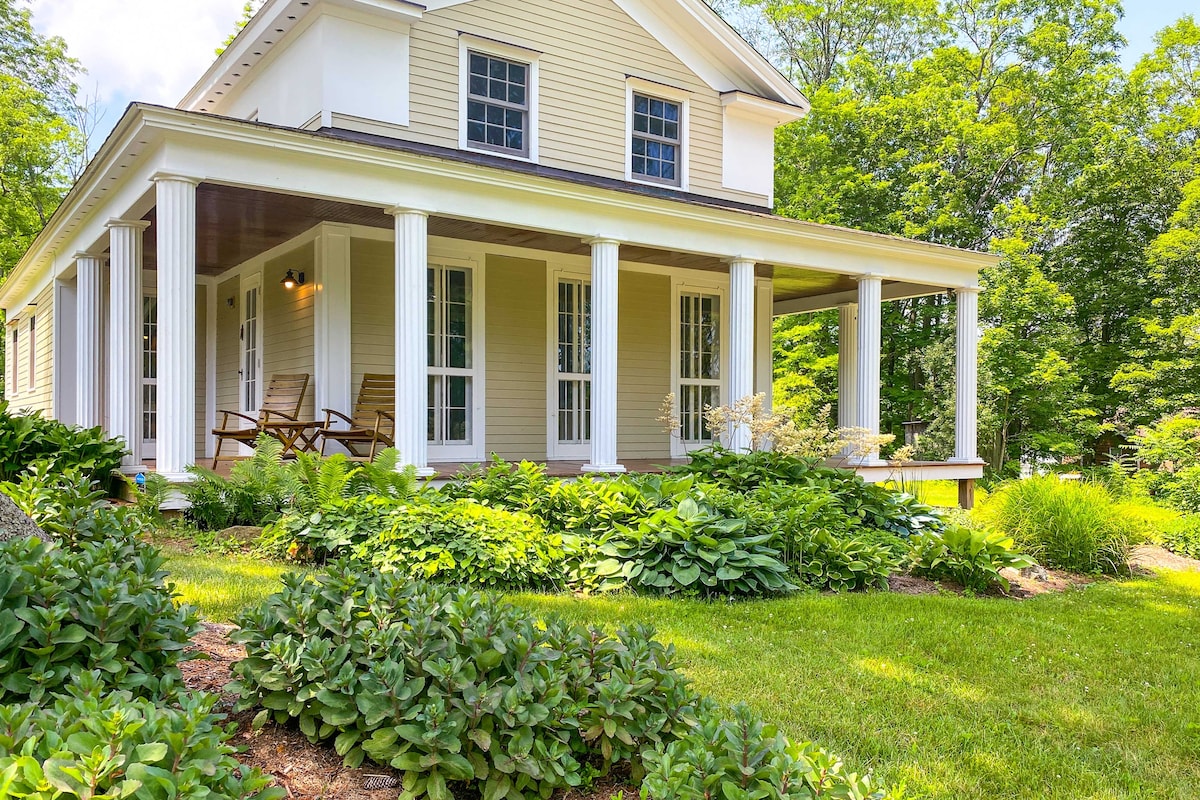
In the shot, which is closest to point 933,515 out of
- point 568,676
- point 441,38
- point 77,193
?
point 568,676

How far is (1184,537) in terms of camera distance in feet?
29.6

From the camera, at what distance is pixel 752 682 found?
3596 millimetres

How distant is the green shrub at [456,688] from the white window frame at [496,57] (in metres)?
8.21

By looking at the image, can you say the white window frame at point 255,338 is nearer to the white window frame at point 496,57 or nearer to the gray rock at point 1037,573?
the white window frame at point 496,57

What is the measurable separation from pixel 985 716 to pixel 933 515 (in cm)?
441

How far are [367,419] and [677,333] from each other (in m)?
5.02

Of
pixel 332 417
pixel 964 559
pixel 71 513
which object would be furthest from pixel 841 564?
pixel 332 417

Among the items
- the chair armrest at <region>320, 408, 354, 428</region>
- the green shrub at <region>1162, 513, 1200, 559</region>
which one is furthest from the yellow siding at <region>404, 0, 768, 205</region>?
the green shrub at <region>1162, 513, 1200, 559</region>

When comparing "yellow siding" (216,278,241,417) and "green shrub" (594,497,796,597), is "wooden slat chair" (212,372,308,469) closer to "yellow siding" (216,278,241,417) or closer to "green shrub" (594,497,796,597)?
"yellow siding" (216,278,241,417)

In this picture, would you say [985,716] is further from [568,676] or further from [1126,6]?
[1126,6]

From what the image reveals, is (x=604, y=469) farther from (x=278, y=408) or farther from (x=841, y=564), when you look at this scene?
(x=278, y=408)

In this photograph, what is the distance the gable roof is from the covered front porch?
92.5 inches

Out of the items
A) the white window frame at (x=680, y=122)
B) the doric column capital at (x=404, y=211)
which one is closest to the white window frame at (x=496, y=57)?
the white window frame at (x=680, y=122)

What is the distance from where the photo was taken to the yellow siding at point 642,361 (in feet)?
38.6
